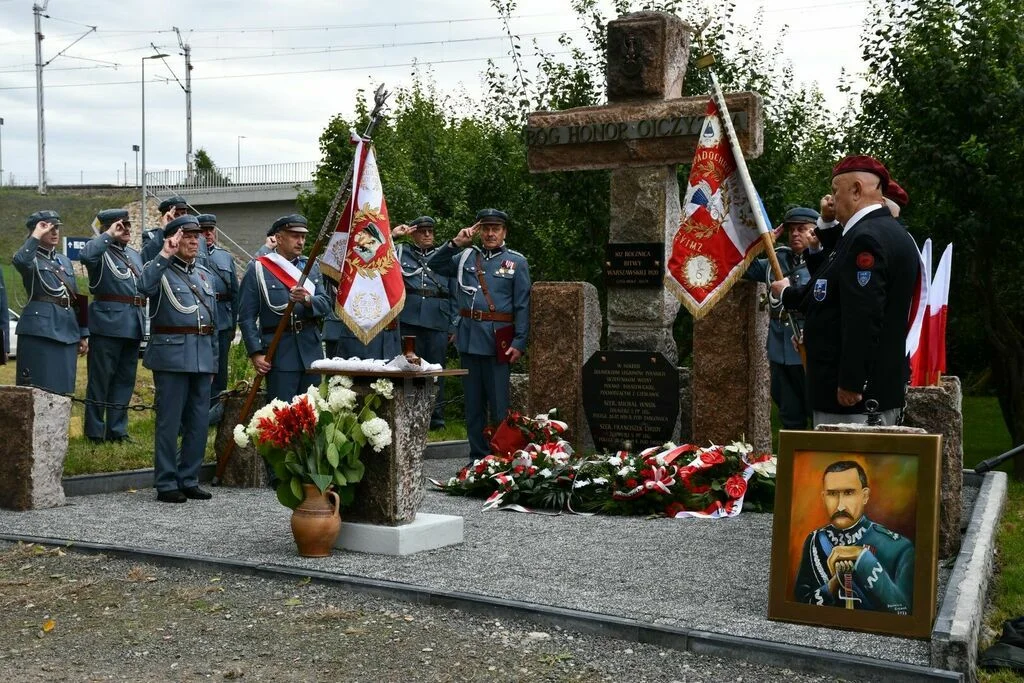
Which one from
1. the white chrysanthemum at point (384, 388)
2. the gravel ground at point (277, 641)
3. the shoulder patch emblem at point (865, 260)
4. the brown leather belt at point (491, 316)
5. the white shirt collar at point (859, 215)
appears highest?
the white shirt collar at point (859, 215)

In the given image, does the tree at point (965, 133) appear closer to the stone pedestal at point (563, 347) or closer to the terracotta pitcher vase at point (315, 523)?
the stone pedestal at point (563, 347)

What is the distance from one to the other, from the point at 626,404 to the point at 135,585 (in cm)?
454

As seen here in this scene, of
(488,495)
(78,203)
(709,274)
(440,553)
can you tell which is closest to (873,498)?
(440,553)

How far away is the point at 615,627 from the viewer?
4.94 metres

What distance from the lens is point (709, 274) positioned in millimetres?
8141

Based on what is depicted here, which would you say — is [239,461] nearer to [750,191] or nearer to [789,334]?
A: [789,334]

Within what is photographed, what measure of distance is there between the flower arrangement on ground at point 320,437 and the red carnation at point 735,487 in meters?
2.65

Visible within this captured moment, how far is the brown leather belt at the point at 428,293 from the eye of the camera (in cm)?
1216

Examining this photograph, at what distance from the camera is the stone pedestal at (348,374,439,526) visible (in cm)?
655

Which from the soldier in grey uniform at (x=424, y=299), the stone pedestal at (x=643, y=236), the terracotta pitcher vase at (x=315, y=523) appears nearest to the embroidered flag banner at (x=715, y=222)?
the stone pedestal at (x=643, y=236)

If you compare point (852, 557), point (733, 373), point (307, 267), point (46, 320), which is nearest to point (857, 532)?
point (852, 557)

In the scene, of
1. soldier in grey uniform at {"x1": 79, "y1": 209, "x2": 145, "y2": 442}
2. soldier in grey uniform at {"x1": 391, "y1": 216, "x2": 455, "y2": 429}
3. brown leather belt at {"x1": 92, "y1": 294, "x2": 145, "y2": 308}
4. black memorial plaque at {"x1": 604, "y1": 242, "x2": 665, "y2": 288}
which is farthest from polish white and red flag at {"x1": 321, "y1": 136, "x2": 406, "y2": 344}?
soldier in grey uniform at {"x1": 391, "y1": 216, "x2": 455, "y2": 429}

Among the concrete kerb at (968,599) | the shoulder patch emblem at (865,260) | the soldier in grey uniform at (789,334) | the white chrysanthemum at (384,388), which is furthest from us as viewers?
the soldier in grey uniform at (789,334)

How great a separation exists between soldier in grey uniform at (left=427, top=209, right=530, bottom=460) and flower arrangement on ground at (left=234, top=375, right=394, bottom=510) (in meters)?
3.29
